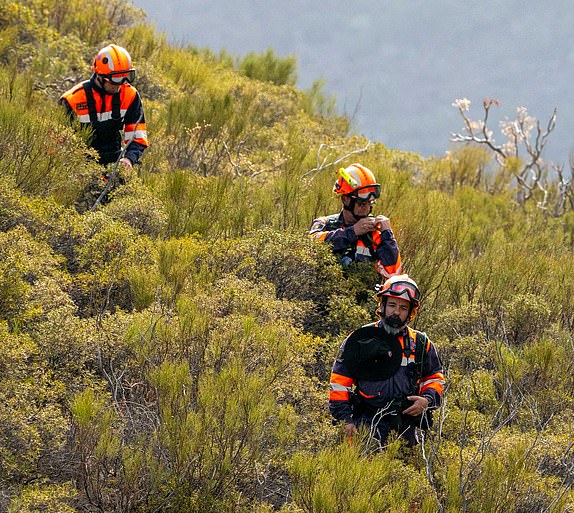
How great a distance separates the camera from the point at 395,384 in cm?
594

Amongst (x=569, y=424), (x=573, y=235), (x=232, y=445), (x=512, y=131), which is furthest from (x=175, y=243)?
(x=512, y=131)

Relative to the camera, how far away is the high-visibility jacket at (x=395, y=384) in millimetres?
5793

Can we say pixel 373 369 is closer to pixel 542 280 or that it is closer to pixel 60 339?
pixel 60 339

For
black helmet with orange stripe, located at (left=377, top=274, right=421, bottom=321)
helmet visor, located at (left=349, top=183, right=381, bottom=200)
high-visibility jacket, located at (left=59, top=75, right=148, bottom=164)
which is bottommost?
black helmet with orange stripe, located at (left=377, top=274, right=421, bottom=321)

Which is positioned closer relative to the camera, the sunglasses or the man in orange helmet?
the sunglasses

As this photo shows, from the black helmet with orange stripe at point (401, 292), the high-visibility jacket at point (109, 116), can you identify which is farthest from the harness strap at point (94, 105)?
the black helmet with orange stripe at point (401, 292)

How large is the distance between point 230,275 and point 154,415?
1.69m

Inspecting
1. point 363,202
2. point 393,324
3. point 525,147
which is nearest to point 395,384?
point 393,324

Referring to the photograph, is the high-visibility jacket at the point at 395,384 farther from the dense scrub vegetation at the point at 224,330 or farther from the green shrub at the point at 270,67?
the green shrub at the point at 270,67

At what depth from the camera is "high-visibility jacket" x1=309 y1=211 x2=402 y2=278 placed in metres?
7.71

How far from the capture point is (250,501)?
4879mm

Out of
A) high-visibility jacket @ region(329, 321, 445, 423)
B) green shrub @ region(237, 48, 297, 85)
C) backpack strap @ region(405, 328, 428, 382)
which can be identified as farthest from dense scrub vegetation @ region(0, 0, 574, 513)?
green shrub @ region(237, 48, 297, 85)

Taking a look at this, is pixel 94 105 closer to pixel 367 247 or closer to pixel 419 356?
pixel 367 247

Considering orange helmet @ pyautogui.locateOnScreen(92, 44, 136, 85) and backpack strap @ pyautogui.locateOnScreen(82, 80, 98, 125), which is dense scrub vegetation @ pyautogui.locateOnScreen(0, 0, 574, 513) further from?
orange helmet @ pyautogui.locateOnScreen(92, 44, 136, 85)
